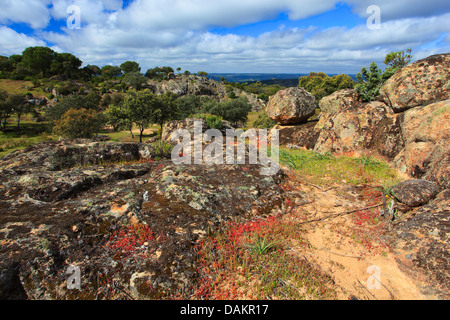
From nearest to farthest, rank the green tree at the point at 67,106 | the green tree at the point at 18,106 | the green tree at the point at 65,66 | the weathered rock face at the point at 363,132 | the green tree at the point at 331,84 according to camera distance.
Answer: the weathered rock face at the point at 363,132
the green tree at the point at 18,106
the green tree at the point at 67,106
the green tree at the point at 331,84
the green tree at the point at 65,66

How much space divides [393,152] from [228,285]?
9.36 metres

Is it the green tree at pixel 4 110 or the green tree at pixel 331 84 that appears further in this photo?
the green tree at pixel 331 84

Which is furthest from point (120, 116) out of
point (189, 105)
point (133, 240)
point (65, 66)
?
point (65, 66)

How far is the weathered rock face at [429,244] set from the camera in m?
3.69

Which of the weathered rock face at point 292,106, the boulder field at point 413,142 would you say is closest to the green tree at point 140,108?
the weathered rock face at point 292,106

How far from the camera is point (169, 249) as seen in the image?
4047mm

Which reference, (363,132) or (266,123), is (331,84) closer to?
(266,123)

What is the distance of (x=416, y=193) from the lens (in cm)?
569

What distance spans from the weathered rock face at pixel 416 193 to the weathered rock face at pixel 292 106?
1079 cm

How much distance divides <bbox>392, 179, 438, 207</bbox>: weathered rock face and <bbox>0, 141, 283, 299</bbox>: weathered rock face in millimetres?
3159

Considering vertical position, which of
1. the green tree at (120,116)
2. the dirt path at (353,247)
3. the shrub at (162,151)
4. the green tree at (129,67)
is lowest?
the dirt path at (353,247)

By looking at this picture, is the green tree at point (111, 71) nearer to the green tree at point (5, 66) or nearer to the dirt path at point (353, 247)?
the green tree at point (5, 66)
